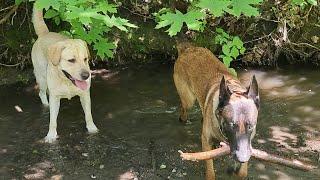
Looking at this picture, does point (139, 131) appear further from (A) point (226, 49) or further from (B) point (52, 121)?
(A) point (226, 49)

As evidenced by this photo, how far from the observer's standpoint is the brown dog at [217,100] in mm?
4176

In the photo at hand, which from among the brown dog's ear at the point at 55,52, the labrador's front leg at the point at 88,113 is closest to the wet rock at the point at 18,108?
the labrador's front leg at the point at 88,113

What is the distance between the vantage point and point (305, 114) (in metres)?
6.62

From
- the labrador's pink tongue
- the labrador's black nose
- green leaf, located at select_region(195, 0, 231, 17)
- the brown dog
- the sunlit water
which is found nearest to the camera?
the brown dog

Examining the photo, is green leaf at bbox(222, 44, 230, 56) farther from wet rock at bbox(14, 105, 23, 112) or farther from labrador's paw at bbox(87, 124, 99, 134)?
wet rock at bbox(14, 105, 23, 112)

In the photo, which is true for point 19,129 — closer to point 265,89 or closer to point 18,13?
point 18,13

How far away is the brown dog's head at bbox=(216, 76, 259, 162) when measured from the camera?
4.14 metres

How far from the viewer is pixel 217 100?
4684 mm

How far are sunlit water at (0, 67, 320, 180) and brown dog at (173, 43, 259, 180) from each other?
50 centimetres

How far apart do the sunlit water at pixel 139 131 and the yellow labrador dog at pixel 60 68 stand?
1.19 ft

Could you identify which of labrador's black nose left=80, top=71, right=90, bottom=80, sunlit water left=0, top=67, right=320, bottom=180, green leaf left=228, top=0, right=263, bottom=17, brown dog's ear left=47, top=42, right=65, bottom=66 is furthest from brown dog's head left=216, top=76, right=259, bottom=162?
brown dog's ear left=47, top=42, right=65, bottom=66

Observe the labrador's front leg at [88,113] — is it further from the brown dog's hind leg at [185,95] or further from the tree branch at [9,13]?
the tree branch at [9,13]

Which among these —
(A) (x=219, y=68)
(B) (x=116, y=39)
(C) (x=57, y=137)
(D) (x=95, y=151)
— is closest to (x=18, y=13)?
(B) (x=116, y=39)

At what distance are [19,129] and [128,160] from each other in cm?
163
